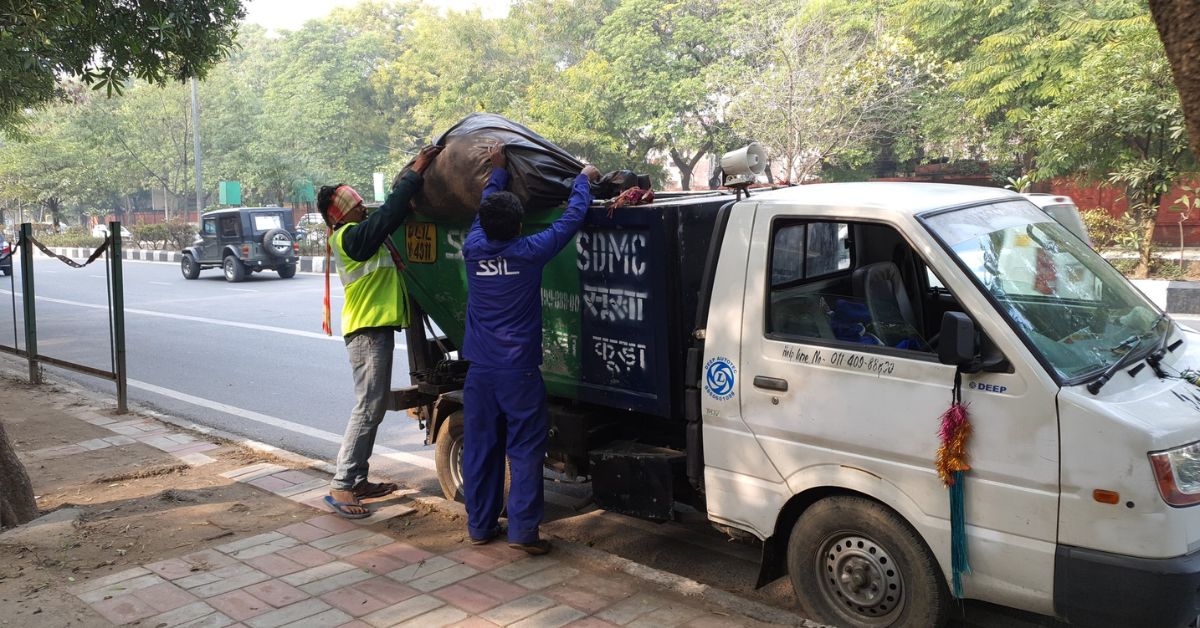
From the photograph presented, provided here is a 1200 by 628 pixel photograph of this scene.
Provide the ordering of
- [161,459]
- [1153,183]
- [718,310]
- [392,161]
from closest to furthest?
1. [718,310]
2. [161,459]
3. [1153,183]
4. [392,161]

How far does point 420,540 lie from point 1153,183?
14673 mm

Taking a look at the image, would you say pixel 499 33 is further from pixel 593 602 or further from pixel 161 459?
pixel 593 602

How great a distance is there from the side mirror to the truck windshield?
0.19 m

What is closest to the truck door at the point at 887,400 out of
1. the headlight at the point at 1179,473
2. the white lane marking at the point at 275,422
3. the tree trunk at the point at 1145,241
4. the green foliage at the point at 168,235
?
the headlight at the point at 1179,473

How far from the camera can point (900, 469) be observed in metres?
3.24

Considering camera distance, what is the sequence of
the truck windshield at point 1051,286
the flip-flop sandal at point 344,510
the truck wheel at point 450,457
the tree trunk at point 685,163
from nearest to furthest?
the truck windshield at point 1051,286, the flip-flop sandal at point 344,510, the truck wheel at point 450,457, the tree trunk at point 685,163

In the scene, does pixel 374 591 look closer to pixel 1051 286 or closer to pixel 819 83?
pixel 1051 286

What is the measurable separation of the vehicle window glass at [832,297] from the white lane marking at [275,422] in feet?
10.1

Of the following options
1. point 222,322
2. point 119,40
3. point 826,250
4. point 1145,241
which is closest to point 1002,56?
point 1145,241

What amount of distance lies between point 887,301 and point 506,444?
1.95 m

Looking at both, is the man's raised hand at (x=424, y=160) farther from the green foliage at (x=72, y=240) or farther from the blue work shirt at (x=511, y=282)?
the green foliage at (x=72, y=240)

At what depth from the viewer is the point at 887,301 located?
11.7ft

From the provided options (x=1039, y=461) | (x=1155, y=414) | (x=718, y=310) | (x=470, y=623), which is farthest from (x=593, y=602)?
(x=1155, y=414)

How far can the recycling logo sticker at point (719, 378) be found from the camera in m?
3.69
